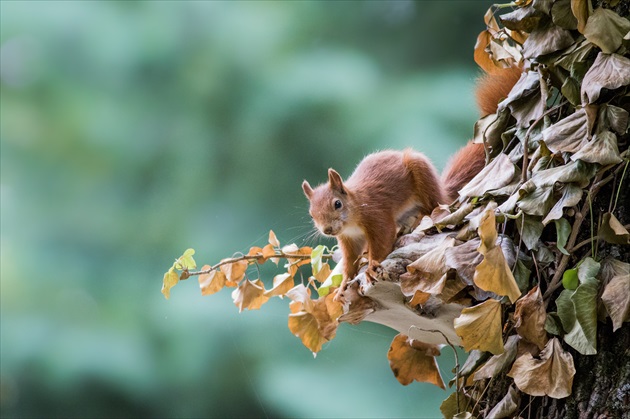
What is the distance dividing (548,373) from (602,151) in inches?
10.1

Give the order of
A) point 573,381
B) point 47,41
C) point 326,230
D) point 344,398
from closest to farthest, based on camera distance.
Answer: point 573,381
point 326,230
point 344,398
point 47,41

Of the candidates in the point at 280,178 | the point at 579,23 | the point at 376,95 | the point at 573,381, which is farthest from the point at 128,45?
the point at 573,381

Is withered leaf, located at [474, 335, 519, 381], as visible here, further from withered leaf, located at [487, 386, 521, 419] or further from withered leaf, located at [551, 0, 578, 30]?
withered leaf, located at [551, 0, 578, 30]

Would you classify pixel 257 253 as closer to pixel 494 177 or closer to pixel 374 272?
pixel 374 272

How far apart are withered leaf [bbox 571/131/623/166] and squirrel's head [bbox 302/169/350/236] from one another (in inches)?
17.0

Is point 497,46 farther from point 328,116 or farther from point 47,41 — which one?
point 47,41

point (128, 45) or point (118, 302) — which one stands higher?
point (128, 45)

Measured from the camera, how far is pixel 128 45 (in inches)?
78.1

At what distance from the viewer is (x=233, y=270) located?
1.26 m

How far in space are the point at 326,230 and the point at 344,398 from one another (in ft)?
2.46

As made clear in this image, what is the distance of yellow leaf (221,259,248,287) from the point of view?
49.6 inches

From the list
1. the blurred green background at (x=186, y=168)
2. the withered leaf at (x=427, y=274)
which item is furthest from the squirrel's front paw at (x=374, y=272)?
the blurred green background at (x=186, y=168)

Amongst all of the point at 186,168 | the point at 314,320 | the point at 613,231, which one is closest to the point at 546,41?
the point at 613,231

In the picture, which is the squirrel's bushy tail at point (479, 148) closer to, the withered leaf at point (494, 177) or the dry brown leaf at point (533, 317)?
the withered leaf at point (494, 177)
